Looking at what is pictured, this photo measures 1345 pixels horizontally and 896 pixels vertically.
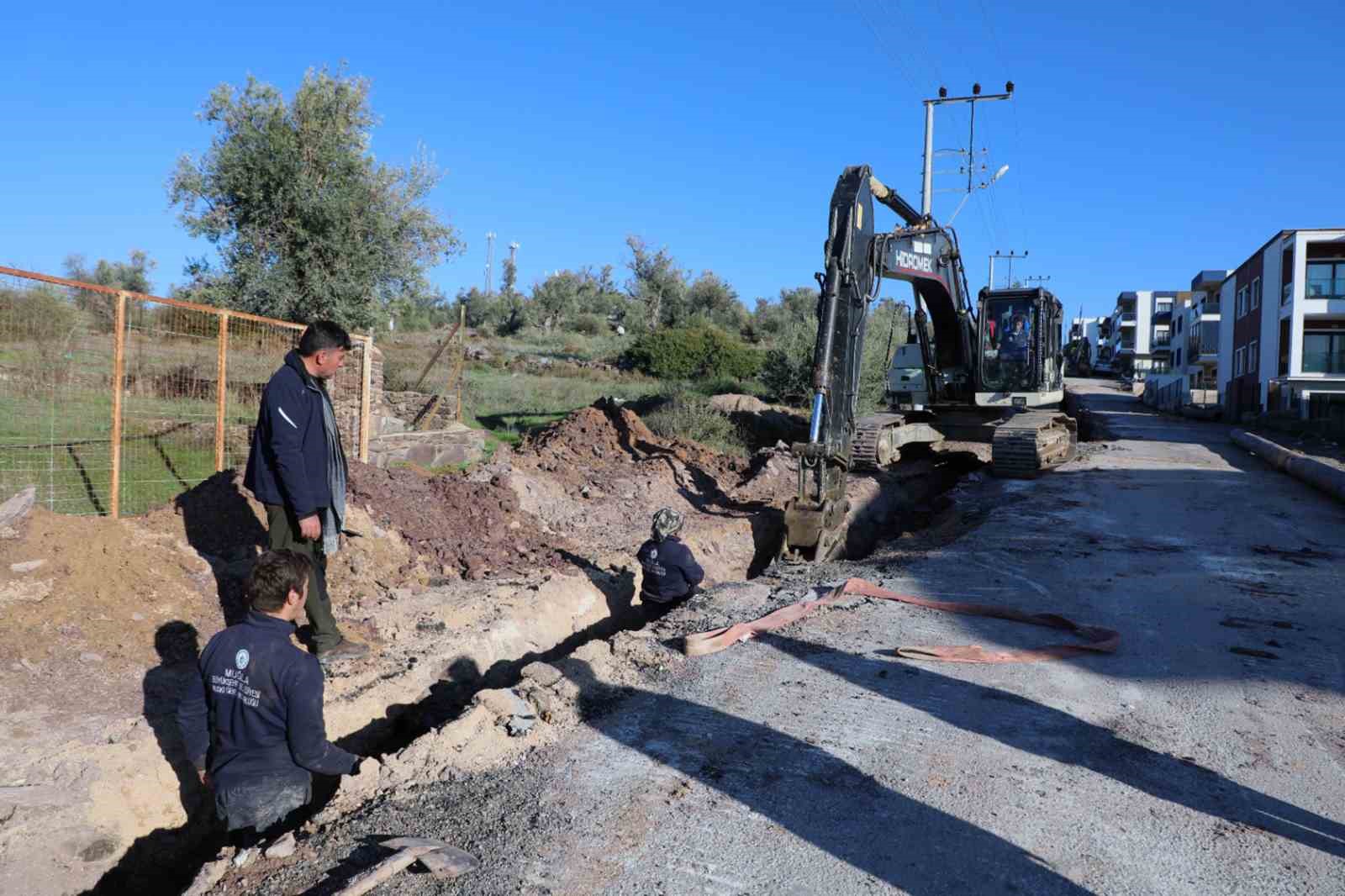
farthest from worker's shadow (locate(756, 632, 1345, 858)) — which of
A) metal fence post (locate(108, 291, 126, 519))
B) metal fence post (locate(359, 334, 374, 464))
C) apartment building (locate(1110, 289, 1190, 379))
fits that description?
apartment building (locate(1110, 289, 1190, 379))

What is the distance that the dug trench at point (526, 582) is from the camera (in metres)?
4.32

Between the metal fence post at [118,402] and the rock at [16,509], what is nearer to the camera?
the rock at [16,509]

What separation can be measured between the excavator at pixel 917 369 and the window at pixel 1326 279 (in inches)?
1179

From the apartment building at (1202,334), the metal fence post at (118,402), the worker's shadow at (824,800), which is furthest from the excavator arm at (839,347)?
the apartment building at (1202,334)

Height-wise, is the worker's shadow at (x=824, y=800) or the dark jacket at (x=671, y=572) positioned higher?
the dark jacket at (x=671, y=572)

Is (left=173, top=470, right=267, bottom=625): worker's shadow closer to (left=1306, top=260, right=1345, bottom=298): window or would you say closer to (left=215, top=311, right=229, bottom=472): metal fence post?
(left=215, top=311, right=229, bottom=472): metal fence post

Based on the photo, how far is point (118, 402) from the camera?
23.7 feet

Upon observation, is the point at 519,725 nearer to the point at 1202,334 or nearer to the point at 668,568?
the point at 668,568

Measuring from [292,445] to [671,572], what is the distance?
350cm

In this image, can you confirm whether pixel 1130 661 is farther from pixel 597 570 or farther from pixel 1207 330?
pixel 1207 330

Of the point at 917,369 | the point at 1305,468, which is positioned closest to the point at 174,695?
the point at 917,369

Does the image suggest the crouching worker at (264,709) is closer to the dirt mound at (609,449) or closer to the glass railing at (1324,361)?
the dirt mound at (609,449)

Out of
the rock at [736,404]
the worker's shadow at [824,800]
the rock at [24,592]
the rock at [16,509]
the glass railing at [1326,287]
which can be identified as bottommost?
the worker's shadow at [824,800]

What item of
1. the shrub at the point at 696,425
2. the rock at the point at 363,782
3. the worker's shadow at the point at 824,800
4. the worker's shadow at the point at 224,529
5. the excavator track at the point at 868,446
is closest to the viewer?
the worker's shadow at the point at 824,800
